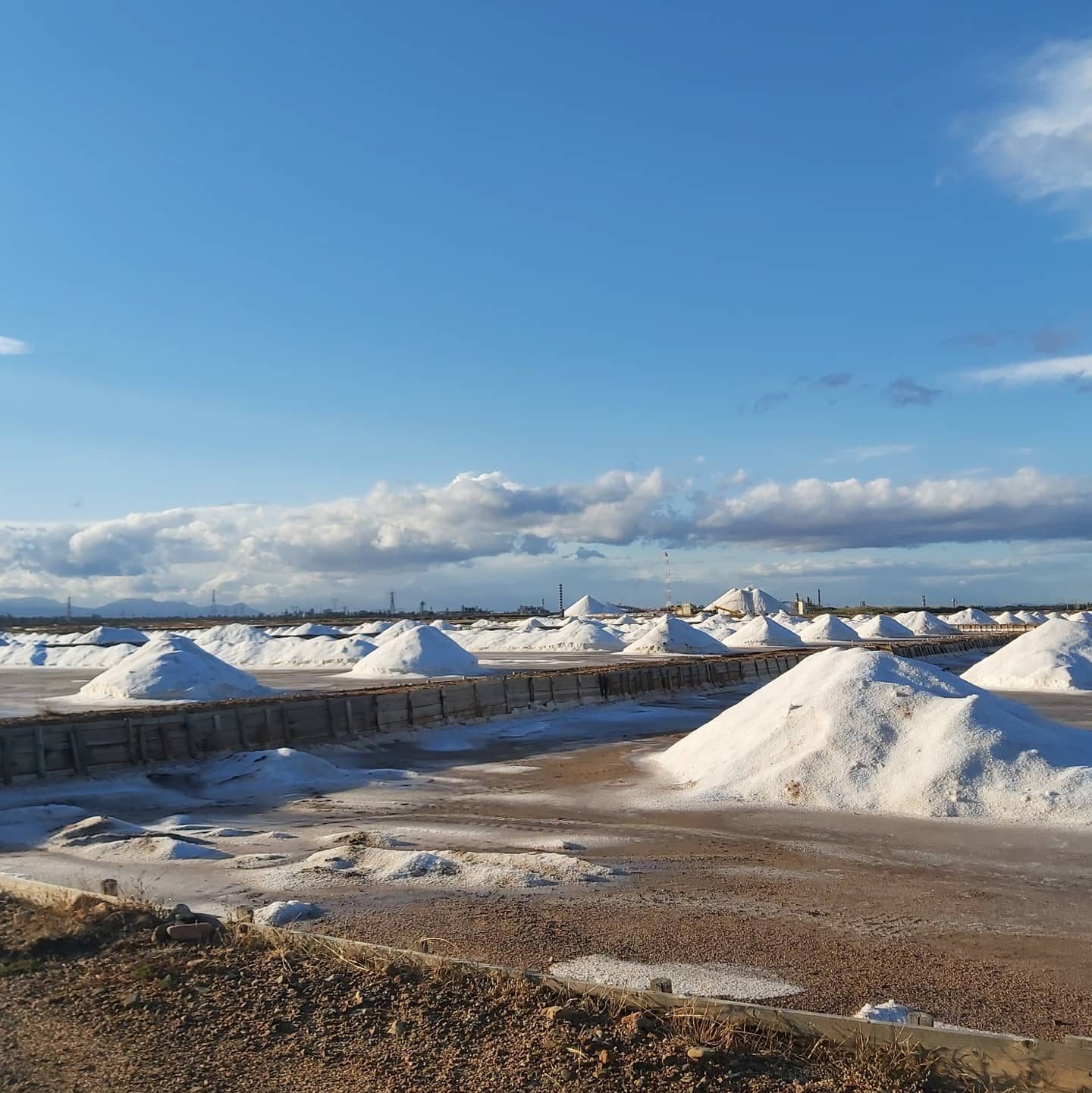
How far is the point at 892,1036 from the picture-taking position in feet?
15.1

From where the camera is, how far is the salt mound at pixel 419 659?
33531mm

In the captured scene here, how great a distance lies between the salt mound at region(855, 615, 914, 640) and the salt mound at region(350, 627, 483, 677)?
34788 mm

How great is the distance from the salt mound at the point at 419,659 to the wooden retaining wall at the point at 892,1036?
28029mm

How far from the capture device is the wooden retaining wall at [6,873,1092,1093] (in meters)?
4.35

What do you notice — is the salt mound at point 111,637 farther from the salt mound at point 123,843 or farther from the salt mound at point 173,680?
the salt mound at point 123,843

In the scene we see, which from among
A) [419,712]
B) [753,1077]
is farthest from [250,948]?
[419,712]

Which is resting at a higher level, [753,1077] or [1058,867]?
[753,1077]

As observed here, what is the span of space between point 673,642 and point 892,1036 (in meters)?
42.5

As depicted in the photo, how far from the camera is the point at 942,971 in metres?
6.27

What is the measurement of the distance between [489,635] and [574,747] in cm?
4165

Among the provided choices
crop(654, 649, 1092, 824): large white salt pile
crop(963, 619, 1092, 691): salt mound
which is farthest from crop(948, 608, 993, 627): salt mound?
crop(654, 649, 1092, 824): large white salt pile

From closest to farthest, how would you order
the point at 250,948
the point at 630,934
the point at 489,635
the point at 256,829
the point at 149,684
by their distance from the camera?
the point at 250,948
the point at 630,934
the point at 256,829
the point at 149,684
the point at 489,635

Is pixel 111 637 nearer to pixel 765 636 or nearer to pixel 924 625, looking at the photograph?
pixel 765 636

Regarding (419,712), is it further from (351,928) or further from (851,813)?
(351,928)
